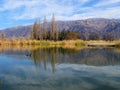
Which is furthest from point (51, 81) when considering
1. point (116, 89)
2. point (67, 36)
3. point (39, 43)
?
point (67, 36)

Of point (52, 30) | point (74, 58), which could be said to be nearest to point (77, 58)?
point (74, 58)

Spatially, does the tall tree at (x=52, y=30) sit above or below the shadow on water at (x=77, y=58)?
above

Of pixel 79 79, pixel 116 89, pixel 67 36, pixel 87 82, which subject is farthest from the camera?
pixel 67 36

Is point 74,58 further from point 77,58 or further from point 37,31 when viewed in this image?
point 37,31

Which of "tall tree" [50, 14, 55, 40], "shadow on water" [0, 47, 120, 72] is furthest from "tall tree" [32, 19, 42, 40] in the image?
"shadow on water" [0, 47, 120, 72]

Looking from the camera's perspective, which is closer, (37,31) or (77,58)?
(77,58)

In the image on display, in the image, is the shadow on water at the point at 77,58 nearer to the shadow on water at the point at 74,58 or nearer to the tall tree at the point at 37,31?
the shadow on water at the point at 74,58

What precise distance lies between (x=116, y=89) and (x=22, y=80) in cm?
431

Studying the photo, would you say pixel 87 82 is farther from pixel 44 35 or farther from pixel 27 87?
pixel 44 35

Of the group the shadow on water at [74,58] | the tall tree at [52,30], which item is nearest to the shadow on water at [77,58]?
the shadow on water at [74,58]

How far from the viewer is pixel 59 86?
30.7ft

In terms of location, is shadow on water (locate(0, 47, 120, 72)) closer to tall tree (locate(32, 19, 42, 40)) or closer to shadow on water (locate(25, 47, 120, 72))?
shadow on water (locate(25, 47, 120, 72))

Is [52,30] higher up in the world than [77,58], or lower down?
higher up

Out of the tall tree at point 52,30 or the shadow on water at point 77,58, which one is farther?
the tall tree at point 52,30
